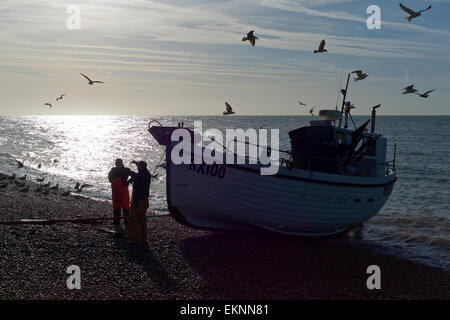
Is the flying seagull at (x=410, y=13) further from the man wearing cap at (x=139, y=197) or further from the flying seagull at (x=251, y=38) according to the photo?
the man wearing cap at (x=139, y=197)

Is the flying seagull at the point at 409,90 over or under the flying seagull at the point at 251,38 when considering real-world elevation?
under

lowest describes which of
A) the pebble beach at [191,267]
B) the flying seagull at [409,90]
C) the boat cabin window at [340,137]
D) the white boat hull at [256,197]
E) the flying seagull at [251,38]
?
the pebble beach at [191,267]

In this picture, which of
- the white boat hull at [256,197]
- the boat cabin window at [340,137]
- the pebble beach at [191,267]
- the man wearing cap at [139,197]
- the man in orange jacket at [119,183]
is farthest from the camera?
the boat cabin window at [340,137]

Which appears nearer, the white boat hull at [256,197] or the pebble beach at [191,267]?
the pebble beach at [191,267]

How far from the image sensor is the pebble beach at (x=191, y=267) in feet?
29.8

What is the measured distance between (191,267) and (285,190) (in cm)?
379

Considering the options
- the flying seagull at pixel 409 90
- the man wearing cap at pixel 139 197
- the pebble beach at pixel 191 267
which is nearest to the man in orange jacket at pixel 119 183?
the pebble beach at pixel 191 267

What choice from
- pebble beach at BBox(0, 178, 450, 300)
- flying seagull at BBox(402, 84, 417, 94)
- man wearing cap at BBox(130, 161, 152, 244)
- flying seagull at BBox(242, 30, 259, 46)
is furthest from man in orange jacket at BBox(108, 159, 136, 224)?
flying seagull at BBox(402, 84, 417, 94)

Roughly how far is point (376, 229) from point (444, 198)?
36.5 ft

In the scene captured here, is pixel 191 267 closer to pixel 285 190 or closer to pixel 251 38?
pixel 285 190

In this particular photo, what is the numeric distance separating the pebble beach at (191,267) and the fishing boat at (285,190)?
0.74 meters

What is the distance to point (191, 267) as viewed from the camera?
419 inches
